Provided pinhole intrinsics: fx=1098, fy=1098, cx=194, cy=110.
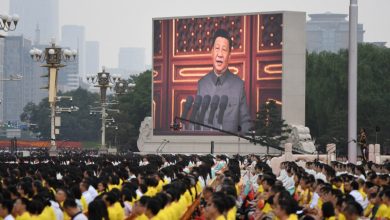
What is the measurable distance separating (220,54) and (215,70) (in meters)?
1.20

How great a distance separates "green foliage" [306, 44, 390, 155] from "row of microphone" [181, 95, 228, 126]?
9766 mm

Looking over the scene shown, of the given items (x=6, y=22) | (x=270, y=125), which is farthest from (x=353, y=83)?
(x=270, y=125)

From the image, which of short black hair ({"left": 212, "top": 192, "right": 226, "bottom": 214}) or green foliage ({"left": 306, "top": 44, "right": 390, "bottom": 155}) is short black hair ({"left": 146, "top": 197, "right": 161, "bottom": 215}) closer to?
short black hair ({"left": 212, "top": 192, "right": 226, "bottom": 214})

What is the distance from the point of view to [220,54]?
251ft

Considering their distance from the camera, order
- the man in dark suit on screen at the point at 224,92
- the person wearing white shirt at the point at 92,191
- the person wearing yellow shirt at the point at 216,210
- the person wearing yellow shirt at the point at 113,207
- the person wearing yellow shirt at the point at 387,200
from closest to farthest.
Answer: the person wearing yellow shirt at the point at 216,210 < the person wearing yellow shirt at the point at 113,207 < the person wearing yellow shirt at the point at 387,200 < the person wearing white shirt at the point at 92,191 < the man in dark suit on screen at the point at 224,92

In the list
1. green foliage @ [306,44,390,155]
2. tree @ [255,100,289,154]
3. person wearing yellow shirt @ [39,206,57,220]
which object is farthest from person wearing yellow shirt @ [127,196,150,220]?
green foliage @ [306,44,390,155]

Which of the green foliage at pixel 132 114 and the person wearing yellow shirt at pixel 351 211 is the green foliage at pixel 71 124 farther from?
the person wearing yellow shirt at pixel 351 211

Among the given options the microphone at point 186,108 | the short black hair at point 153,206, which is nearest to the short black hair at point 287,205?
the short black hair at point 153,206

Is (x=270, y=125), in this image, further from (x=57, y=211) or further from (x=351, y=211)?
(x=351, y=211)

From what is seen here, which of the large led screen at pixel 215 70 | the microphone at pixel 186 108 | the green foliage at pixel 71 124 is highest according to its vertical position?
the large led screen at pixel 215 70

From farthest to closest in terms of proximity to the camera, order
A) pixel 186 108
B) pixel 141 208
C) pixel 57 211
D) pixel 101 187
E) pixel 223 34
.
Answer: pixel 186 108 < pixel 223 34 < pixel 101 187 < pixel 57 211 < pixel 141 208

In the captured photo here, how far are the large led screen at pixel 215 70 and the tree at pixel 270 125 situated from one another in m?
0.81

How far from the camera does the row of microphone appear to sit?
246ft

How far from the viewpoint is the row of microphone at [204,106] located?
74.9 meters
